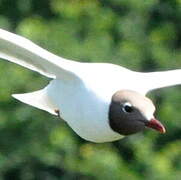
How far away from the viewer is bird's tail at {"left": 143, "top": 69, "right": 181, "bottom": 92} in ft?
11.0

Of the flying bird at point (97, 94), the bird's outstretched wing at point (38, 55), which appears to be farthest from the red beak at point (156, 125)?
the bird's outstretched wing at point (38, 55)

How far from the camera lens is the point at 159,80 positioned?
3439 mm

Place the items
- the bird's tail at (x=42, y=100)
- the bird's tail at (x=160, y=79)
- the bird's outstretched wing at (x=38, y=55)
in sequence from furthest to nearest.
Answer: the bird's tail at (x=42, y=100) < the bird's tail at (x=160, y=79) < the bird's outstretched wing at (x=38, y=55)

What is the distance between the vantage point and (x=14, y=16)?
5.34 metres

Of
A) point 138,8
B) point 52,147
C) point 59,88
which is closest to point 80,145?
point 52,147

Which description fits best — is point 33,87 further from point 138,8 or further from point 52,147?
point 138,8

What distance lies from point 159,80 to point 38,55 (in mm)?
347

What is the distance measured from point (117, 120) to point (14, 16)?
2.10m

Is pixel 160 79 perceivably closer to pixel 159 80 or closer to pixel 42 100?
pixel 159 80

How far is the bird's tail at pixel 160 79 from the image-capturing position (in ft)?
11.0

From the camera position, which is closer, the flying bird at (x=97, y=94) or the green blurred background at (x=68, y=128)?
the flying bird at (x=97, y=94)

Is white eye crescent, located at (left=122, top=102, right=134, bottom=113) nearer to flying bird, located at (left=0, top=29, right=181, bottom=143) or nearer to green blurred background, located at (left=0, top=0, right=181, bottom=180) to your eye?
flying bird, located at (left=0, top=29, right=181, bottom=143)

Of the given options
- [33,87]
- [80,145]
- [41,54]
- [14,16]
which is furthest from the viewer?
[14,16]

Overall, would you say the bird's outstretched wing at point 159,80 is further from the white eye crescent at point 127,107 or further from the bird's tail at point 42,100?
the bird's tail at point 42,100
